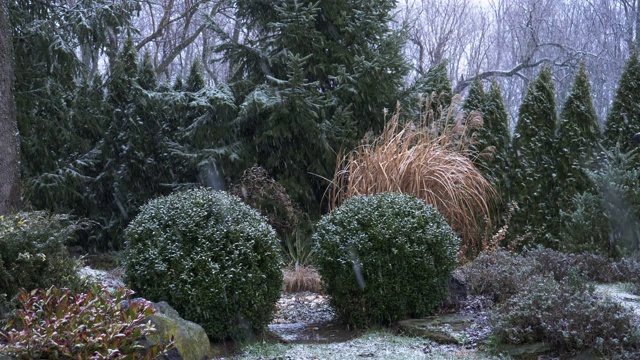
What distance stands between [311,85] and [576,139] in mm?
3613

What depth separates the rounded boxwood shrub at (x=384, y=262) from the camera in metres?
5.14

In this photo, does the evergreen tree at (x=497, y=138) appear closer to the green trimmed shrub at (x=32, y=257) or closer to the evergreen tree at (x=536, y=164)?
the evergreen tree at (x=536, y=164)

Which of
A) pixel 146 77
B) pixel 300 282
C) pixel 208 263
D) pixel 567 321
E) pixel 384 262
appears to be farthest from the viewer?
pixel 146 77

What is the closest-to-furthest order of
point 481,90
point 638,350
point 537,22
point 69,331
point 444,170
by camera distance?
point 69,331
point 638,350
point 444,170
point 481,90
point 537,22

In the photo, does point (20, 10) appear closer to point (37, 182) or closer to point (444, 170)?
point (37, 182)

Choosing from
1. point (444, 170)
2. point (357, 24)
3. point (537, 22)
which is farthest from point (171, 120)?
point (537, 22)

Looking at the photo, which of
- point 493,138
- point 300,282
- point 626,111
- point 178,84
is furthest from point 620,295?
point 178,84

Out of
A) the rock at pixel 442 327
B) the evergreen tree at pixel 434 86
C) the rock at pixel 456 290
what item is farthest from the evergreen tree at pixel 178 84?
the rock at pixel 442 327

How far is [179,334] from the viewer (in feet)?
13.1

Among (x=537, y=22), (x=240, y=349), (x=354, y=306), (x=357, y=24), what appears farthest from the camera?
(x=537, y=22)

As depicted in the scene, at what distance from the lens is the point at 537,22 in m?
17.8

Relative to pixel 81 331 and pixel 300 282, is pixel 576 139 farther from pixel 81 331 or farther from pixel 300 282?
pixel 81 331

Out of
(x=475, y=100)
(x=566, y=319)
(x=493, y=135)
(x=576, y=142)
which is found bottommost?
(x=566, y=319)

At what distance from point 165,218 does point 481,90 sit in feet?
19.8
